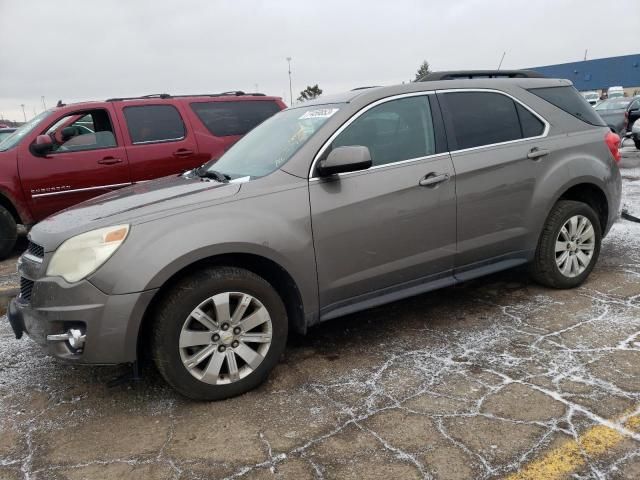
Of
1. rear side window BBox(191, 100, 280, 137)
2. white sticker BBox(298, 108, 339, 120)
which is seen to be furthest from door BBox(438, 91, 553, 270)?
rear side window BBox(191, 100, 280, 137)

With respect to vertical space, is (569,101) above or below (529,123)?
above

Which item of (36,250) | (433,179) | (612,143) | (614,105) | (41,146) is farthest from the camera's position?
(614,105)

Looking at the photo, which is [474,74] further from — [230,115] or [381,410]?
[230,115]

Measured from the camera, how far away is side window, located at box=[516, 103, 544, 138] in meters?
3.97

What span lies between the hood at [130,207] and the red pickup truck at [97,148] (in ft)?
9.09

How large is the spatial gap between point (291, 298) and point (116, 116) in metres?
4.52

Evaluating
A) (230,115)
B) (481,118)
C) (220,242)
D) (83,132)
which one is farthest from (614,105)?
(220,242)

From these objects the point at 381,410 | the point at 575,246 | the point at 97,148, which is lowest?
the point at 381,410

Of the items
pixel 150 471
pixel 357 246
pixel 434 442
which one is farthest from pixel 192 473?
pixel 357 246

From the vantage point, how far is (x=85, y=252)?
8.75 ft

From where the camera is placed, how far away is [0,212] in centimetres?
616

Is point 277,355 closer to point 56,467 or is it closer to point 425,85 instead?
point 56,467

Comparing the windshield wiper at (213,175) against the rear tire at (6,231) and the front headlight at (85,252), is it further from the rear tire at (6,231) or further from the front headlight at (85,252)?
the rear tire at (6,231)

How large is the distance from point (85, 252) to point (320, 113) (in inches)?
67.8
